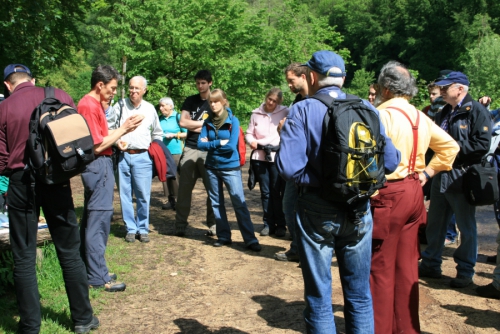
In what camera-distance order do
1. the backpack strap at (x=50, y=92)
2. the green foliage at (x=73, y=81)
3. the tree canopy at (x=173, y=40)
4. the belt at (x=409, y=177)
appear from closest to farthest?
the belt at (x=409, y=177)
the backpack strap at (x=50, y=92)
the tree canopy at (x=173, y=40)
the green foliage at (x=73, y=81)

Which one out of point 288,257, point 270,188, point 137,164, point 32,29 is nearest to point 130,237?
point 137,164

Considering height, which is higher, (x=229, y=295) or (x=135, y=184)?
(x=135, y=184)

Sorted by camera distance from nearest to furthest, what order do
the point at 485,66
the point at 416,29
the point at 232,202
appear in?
the point at 232,202 < the point at 485,66 < the point at 416,29

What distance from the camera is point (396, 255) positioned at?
380 centimetres

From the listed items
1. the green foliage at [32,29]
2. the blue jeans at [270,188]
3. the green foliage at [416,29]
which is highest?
the green foliage at [416,29]

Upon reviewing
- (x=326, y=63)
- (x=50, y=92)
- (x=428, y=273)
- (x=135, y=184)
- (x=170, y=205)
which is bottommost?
(x=170, y=205)

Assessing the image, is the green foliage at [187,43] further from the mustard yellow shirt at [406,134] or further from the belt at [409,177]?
the belt at [409,177]

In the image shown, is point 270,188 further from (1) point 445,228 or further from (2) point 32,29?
(2) point 32,29

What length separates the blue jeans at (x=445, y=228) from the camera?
5.22 metres

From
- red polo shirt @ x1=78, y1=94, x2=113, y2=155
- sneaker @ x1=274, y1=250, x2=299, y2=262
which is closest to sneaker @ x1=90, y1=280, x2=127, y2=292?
red polo shirt @ x1=78, y1=94, x2=113, y2=155

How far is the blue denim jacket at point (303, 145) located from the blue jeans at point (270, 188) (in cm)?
432

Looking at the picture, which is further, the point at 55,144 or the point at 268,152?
the point at 268,152

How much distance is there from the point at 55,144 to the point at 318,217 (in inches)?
74.5

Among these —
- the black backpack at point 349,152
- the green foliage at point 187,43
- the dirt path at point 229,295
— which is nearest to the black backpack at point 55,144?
the dirt path at point 229,295
